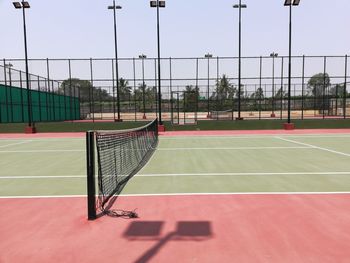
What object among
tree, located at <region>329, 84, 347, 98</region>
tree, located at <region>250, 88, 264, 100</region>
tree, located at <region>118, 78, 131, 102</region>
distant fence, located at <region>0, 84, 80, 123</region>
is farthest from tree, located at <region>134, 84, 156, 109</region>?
tree, located at <region>329, 84, 347, 98</region>

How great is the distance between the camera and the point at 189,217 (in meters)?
5.04

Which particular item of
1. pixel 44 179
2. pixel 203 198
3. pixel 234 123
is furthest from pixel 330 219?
pixel 234 123

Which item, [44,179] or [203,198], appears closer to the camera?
[203,198]

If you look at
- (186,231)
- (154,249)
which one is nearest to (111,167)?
(186,231)

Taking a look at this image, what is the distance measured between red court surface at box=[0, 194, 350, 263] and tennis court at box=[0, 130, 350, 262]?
0.05 ft

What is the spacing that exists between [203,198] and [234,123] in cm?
1964

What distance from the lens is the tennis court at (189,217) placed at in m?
3.84

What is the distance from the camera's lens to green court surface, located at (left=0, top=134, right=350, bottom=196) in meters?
7.00

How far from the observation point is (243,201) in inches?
232

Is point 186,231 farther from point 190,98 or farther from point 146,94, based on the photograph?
point 146,94

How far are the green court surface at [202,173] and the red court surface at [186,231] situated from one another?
87cm

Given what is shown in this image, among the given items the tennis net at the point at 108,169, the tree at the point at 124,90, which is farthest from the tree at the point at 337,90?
the tennis net at the point at 108,169

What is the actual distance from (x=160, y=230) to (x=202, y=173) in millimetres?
4325

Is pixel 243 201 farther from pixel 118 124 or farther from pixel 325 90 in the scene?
pixel 325 90
